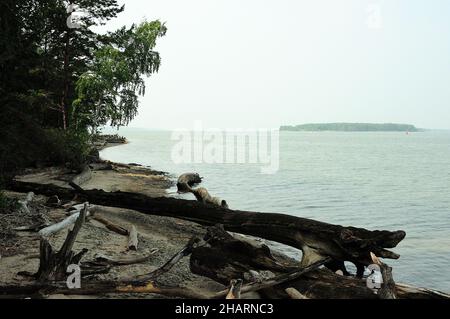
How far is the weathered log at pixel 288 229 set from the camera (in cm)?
745

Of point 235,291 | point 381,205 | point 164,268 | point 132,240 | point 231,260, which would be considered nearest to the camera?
point 235,291

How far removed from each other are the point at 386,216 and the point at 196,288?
53.1 ft

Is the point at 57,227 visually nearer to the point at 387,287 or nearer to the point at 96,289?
the point at 96,289

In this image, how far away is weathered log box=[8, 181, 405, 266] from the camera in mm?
7445

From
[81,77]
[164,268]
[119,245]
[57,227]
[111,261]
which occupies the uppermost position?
[81,77]

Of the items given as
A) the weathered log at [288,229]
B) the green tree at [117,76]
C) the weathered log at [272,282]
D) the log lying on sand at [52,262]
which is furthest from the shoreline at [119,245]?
the green tree at [117,76]

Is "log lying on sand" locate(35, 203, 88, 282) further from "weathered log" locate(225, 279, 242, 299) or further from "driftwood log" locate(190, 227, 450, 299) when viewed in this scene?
"weathered log" locate(225, 279, 242, 299)

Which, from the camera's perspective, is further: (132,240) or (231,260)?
(132,240)

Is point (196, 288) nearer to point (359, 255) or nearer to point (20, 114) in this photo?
point (359, 255)

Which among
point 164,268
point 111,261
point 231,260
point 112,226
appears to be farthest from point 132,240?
point 231,260

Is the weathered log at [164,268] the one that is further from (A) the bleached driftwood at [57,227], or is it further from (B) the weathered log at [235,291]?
(A) the bleached driftwood at [57,227]

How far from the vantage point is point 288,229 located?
8906 millimetres
